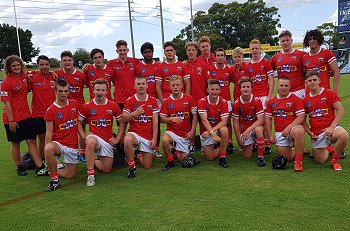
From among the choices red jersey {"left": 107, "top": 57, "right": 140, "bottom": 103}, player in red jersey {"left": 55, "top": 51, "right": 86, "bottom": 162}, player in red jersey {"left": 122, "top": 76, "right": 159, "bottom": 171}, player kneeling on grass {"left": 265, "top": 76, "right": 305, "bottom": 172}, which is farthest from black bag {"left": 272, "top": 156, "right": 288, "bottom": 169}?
player in red jersey {"left": 55, "top": 51, "right": 86, "bottom": 162}

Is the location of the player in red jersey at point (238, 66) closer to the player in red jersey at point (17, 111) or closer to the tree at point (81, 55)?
the player in red jersey at point (17, 111)

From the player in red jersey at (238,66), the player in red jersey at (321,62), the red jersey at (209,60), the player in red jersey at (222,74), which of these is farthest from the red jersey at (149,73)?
the player in red jersey at (321,62)

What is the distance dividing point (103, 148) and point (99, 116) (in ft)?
1.60

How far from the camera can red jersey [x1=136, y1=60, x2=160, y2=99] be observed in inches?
250

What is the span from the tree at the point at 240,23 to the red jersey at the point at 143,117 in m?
55.0

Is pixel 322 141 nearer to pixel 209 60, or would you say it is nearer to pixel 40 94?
pixel 209 60

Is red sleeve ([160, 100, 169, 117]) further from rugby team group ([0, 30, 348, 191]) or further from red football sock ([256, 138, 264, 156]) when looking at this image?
red football sock ([256, 138, 264, 156])

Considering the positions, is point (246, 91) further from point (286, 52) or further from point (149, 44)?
point (149, 44)

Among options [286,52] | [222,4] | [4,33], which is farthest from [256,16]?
[286,52]

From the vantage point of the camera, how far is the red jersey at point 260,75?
20.3ft

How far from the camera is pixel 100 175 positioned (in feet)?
17.7

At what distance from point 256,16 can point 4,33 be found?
42031mm

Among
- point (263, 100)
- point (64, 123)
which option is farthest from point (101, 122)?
point (263, 100)

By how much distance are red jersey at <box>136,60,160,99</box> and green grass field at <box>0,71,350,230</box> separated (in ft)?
5.40
